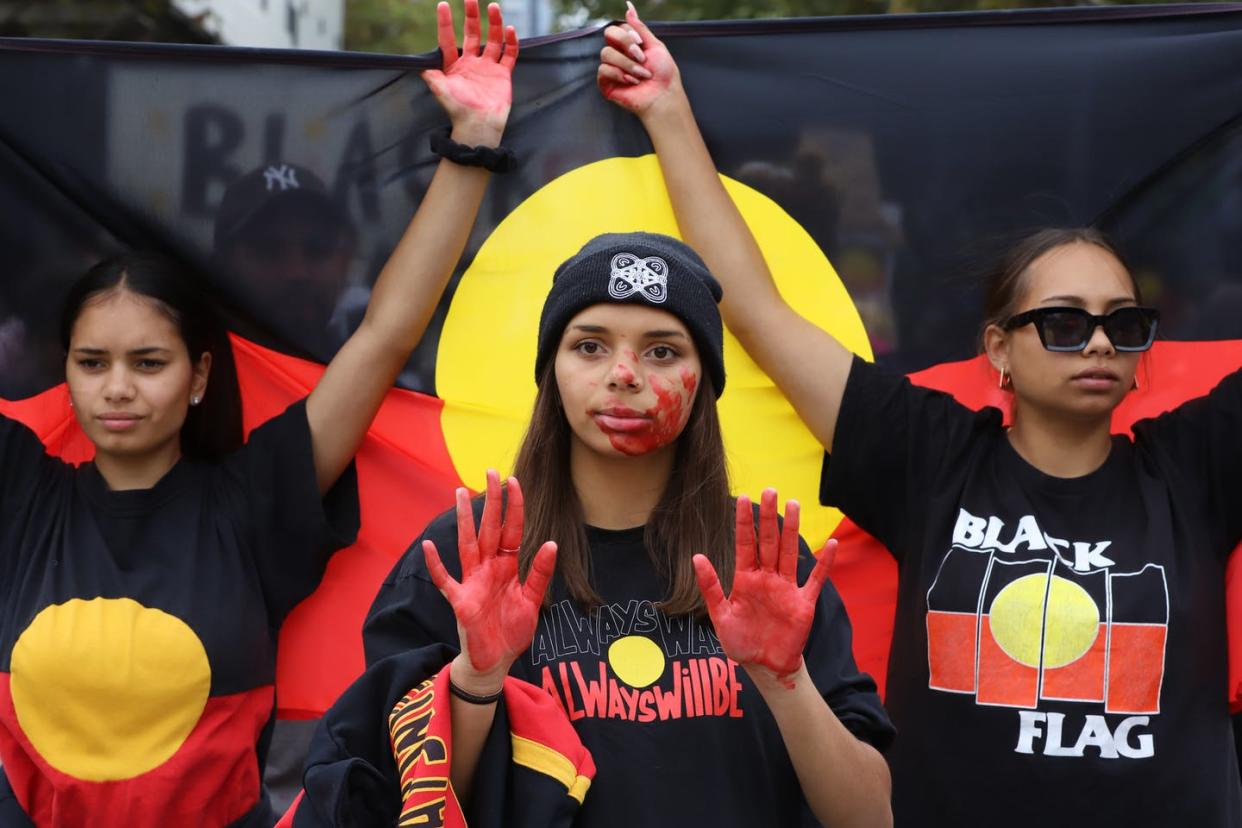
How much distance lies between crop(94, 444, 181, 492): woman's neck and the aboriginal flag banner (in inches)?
9.7

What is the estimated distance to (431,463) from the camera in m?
3.80

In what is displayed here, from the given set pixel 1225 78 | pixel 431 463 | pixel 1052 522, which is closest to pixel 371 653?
pixel 431 463

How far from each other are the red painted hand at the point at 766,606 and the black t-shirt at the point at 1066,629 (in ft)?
3.45

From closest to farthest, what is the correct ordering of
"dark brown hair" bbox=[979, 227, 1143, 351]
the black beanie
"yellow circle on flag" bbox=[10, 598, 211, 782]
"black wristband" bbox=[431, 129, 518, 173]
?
the black beanie < "yellow circle on flag" bbox=[10, 598, 211, 782] < "dark brown hair" bbox=[979, 227, 1143, 351] < "black wristband" bbox=[431, 129, 518, 173]

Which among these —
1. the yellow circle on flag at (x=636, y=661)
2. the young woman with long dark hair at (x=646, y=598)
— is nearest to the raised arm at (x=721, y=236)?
the young woman with long dark hair at (x=646, y=598)

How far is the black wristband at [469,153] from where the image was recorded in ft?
12.0

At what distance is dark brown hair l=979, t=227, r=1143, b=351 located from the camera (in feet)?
11.6

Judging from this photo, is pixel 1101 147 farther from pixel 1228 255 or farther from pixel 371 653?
pixel 371 653

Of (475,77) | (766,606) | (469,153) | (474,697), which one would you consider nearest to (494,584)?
(474,697)

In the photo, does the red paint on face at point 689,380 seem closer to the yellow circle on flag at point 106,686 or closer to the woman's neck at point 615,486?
the woman's neck at point 615,486

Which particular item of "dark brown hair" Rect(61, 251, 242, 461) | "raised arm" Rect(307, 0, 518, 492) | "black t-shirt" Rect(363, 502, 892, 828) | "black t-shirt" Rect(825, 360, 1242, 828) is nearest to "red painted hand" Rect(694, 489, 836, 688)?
"black t-shirt" Rect(363, 502, 892, 828)

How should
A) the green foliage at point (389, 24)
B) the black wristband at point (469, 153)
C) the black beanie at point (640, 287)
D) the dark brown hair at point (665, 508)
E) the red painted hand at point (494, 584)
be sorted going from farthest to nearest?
the green foliage at point (389, 24), the black wristband at point (469, 153), the black beanie at point (640, 287), the dark brown hair at point (665, 508), the red painted hand at point (494, 584)

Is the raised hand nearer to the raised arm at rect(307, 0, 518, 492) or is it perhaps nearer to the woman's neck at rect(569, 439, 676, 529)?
the raised arm at rect(307, 0, 518, 492)

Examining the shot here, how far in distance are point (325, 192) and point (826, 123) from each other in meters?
1.26
